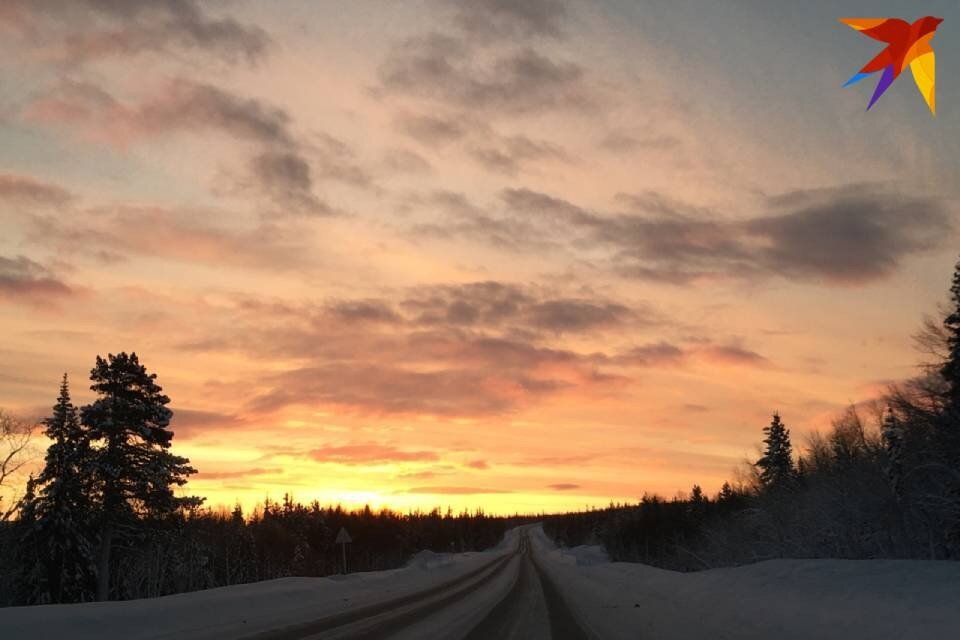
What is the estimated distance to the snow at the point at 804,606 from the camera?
12742 millimetres

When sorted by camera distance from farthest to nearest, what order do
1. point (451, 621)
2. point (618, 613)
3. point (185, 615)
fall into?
1. point (618, 613)
2. point (185, 615)
3. point (451, 621)

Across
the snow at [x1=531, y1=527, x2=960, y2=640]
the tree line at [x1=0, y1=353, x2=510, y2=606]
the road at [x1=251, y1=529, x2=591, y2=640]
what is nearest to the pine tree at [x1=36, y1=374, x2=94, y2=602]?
the tree line at [x1=0, y1=353, x2=510, y2=606]

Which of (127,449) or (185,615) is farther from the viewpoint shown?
(127,449)

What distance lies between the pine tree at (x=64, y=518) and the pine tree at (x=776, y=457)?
230 ft

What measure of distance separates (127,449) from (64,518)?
624 cm

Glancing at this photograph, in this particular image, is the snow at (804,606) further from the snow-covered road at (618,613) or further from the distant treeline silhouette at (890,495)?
the distant treeline silhouette at (890,495)

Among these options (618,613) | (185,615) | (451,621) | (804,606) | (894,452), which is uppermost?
(894,452)

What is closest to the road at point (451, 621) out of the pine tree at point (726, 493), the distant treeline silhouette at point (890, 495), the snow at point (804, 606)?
the snow at point (804, 606)

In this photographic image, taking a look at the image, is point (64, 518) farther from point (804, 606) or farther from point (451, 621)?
point (804, 606)

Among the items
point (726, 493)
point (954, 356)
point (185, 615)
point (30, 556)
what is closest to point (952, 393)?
point (954, 356)

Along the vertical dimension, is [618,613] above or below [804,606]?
below

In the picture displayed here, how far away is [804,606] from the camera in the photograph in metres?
15.9

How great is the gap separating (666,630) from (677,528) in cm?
11626

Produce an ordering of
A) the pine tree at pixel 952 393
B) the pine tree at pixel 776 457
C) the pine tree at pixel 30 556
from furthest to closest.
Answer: the pine tree at pixel 776 457 → the pine tree at pixel 30 556 → the pine tree at pixel 952 393
